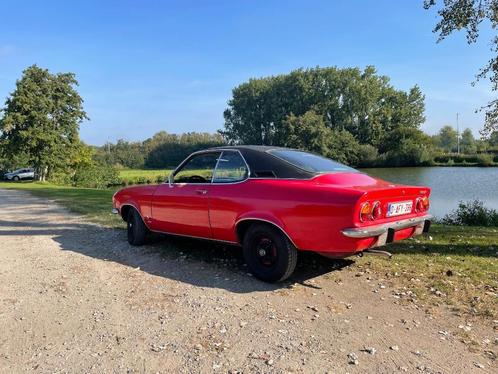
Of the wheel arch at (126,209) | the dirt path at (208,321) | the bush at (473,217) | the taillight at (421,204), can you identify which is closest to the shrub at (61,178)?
the wheel arch at (126,209)

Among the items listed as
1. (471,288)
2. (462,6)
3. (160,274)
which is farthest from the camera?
(462,6)

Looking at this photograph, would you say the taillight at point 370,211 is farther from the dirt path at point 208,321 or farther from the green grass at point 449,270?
the green grass at point 449,270

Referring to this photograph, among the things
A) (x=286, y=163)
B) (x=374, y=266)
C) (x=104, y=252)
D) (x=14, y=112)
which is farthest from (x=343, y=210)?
(x=14, y=112)

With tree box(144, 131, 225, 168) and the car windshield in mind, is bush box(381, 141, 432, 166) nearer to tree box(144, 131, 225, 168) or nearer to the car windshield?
tree box(144, 131, 225, 168)

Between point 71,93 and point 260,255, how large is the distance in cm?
4467

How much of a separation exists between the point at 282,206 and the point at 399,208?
1.38 meters

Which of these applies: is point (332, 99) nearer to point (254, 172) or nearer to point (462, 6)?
point (462, 6)

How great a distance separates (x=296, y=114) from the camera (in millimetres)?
81625

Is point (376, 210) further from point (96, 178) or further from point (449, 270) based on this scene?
point (96, 178)

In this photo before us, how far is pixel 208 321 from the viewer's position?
407 centimetres

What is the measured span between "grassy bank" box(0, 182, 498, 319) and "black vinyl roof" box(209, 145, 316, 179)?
1665 millimetres

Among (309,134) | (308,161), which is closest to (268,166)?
(308,161)

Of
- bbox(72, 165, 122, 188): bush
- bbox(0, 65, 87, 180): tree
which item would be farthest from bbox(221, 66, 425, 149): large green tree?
bbox(0, 65, 87, 180): tree

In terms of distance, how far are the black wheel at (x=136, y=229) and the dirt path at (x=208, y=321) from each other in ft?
2.21
